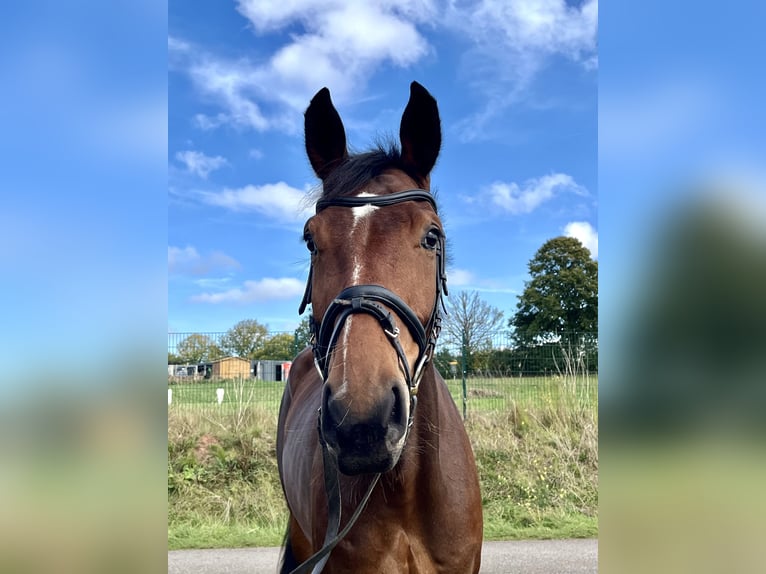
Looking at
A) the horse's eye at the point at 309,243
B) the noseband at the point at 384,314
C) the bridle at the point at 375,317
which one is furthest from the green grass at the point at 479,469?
the horse's eye at the point at 309,243

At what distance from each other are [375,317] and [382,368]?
0.19 metres

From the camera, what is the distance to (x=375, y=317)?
1859mm

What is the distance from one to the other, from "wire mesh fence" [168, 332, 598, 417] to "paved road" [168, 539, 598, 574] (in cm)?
327

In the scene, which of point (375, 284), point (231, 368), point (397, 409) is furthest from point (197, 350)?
point (397, 409)

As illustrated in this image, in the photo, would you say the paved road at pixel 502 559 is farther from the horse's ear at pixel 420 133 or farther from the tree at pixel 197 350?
the tree at pixel 197 350

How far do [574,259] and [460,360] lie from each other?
14.4 metres

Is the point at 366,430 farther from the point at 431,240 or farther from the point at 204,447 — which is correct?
the point at 204,447

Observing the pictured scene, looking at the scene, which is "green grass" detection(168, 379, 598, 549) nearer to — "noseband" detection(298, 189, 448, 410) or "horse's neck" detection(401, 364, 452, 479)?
"horse's neck" detection(401, 364, 452, 479)

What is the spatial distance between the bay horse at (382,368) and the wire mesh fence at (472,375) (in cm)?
684

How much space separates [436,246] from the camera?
2.28m

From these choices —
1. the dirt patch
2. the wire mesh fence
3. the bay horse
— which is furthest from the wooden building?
the bay horse
